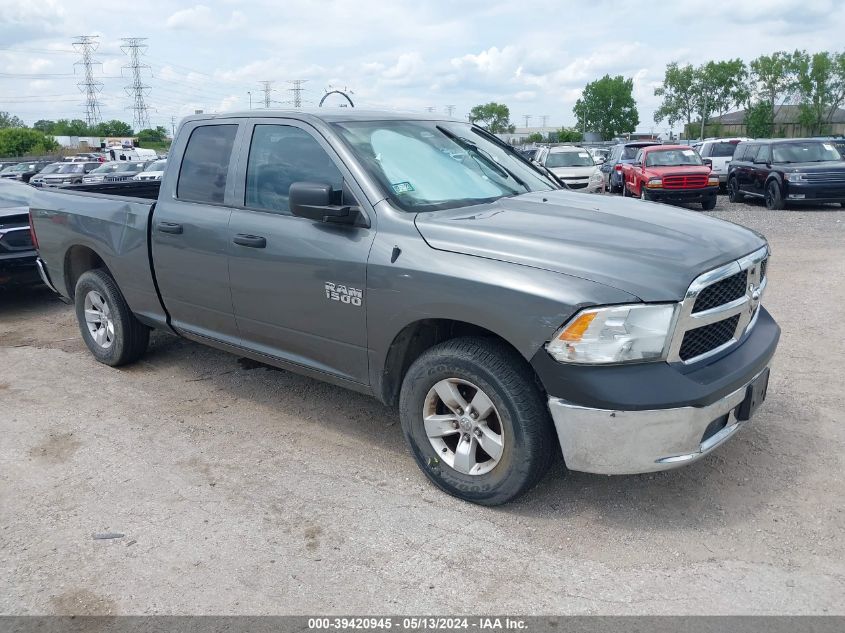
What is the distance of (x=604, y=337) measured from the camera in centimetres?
311

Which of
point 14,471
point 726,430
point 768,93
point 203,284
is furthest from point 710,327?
point 768,93

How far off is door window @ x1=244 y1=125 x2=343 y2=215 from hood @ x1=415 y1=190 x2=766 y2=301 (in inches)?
29.3

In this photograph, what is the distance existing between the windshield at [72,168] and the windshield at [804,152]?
27.9 metres

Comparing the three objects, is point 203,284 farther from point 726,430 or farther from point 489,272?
point 726,430

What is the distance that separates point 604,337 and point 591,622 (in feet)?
3.65

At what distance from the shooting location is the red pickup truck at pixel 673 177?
1717 centimetres

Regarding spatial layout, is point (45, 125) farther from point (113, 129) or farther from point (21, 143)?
point (21, 143)

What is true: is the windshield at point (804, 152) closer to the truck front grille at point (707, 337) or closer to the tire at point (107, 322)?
the truck front grille at point (707, 337)

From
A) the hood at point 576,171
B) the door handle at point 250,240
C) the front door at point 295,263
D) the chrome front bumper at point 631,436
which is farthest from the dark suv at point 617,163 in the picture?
the chrome front bumper at point 631,436

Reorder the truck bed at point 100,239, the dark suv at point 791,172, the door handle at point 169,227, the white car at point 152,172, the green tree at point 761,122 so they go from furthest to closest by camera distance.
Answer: the green tree at point 761,122, the white car at point 152,172, the dark suv at point 791,172, the truck bed at point 100,239, the door handle at point 169,227

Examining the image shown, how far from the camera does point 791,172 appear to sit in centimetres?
1706

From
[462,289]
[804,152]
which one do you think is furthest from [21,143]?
[462,289]

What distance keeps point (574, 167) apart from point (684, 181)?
5388mm

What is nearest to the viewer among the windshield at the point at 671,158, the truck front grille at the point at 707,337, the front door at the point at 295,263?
the truck front grille at the point at 707,337
